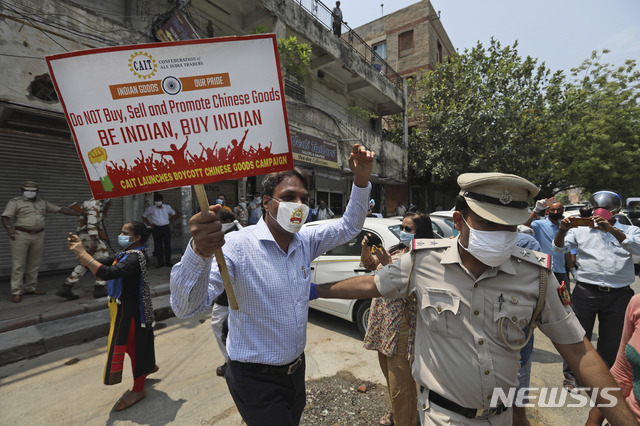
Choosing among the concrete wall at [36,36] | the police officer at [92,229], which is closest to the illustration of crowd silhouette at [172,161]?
the police officer at [92,229]

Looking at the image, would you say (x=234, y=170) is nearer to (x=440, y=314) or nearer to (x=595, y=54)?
(x=440, y=314)

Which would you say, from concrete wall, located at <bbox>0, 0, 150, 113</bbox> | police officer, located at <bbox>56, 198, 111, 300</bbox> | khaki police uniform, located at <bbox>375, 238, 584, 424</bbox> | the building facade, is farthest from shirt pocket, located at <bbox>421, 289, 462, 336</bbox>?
concrete wall, located at <bbox>0, 0, 150, 113</bbox>

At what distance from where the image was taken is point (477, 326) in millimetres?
1396

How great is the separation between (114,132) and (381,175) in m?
13.8

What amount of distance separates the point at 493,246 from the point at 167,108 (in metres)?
1.59

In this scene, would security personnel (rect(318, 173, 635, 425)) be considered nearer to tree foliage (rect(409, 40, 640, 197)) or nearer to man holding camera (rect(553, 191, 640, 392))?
man holding camera (rect(553, 191, 640, 392))

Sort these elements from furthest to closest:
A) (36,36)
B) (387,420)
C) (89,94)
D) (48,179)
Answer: (48,179) < (36,36) < (387,420) < (89,94)

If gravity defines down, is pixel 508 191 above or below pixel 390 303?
A: above

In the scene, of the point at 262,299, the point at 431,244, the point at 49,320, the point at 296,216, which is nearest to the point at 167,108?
the point at 296,216

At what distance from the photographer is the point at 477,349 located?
1.38 metres

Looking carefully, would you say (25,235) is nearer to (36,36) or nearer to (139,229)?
(36,36)

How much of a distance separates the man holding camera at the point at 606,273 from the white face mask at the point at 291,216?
292cm

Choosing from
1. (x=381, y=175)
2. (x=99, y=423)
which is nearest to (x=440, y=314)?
(x=99, y=423)

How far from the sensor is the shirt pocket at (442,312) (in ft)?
4.69
